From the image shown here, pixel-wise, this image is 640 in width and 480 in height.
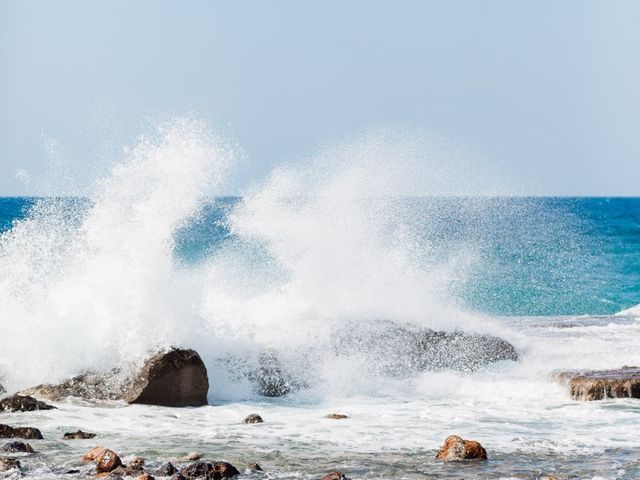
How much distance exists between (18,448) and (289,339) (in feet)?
19.4

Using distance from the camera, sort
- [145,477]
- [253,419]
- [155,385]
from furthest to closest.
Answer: [155,385]
[253,419]
[145,477]

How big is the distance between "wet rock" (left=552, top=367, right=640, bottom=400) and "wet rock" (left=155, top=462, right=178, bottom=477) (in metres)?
6.17

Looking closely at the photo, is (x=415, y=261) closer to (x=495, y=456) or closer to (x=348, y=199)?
(x=348, y=199)

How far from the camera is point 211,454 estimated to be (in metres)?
9.05

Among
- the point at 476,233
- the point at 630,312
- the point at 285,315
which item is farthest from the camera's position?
the point at 476,233

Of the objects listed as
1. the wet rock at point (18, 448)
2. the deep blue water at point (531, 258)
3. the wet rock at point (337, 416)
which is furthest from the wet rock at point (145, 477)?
the deep blue water at point (531, 258)

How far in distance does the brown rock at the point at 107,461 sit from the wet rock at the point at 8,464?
67 centimetres

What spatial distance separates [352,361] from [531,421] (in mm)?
3517

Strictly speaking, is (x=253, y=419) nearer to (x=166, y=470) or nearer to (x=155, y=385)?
(x=155, y=385)

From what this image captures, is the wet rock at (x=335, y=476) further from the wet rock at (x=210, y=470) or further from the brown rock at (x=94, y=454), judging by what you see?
the brown rock at (x=94, y=454)

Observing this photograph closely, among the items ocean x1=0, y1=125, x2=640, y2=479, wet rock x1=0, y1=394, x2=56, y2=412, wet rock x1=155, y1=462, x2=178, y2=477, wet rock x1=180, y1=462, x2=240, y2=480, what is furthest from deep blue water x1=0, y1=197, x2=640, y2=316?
wet rock x1=180, y1=462, x2=240, y2=480

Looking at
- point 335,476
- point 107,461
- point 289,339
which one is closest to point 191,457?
point 107,461

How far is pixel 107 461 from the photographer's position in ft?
27.2

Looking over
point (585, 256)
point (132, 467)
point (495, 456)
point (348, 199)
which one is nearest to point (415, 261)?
point (348, 199)
